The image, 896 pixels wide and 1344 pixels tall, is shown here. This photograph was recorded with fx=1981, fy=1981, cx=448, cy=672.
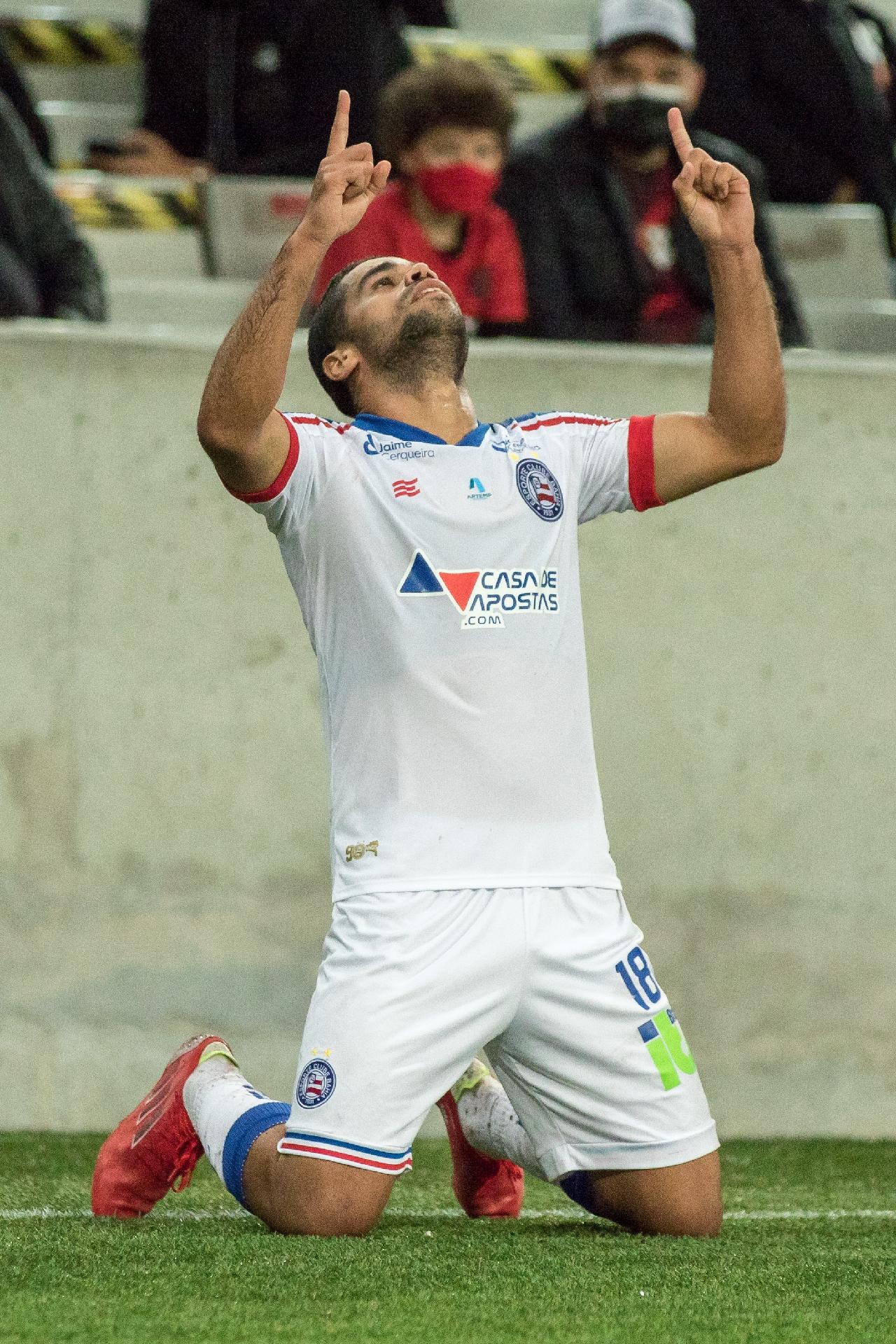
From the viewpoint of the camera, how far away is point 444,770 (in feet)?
9.84

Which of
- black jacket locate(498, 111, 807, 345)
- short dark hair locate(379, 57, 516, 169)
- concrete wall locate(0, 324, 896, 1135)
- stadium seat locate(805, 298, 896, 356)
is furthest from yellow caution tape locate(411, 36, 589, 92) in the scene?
concrete wall locate(0, 324, 896, 1135)

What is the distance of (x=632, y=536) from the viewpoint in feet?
15.9

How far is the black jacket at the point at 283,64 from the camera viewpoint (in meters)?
6.53

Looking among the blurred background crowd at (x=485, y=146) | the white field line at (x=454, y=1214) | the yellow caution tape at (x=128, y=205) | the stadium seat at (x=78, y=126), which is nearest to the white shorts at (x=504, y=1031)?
the white field line at (x=454, y=1214)

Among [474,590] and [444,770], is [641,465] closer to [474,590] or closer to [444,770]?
[474,590]

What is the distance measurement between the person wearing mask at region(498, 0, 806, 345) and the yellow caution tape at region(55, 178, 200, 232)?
1466 mm

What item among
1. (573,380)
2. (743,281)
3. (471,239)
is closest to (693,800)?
(573,380)

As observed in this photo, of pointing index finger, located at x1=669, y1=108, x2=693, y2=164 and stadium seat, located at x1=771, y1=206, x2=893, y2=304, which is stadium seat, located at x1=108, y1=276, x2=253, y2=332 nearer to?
stadium seat, located at x1=771, y1=206, x2=893, y2=304

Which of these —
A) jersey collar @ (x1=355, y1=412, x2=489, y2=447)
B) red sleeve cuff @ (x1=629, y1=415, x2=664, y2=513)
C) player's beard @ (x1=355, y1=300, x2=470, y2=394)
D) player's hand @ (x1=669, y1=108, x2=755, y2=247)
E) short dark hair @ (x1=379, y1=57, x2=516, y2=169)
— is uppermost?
player's hand @ (x1=669, y1=108, x2=755, y2=247)

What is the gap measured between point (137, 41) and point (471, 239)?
2888 millimetres

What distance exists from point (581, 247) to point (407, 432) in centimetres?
256

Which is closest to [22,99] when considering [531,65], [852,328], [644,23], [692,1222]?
[644,23]

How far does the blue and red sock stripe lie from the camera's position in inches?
113

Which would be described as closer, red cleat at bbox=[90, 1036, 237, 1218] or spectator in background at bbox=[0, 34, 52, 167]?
red cleat at bbox=[90, 1036, 237, 1218]
